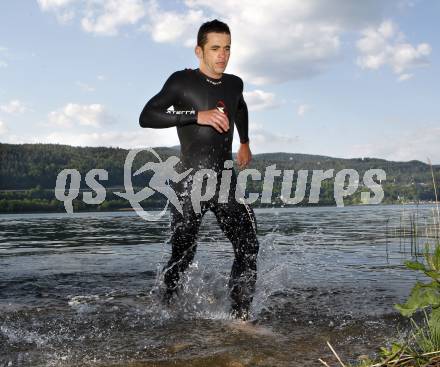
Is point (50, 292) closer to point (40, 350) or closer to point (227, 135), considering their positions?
point (40, 350)

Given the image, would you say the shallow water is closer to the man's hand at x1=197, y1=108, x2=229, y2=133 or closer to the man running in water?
the man running in water

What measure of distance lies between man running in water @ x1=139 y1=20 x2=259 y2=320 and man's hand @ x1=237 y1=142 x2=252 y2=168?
0.72 metres

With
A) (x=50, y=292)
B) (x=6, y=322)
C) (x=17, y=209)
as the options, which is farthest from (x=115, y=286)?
(x=17, y=209)

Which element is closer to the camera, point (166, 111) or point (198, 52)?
point (166, 111)

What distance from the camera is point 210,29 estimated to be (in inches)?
188

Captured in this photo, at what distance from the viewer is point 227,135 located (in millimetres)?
5000

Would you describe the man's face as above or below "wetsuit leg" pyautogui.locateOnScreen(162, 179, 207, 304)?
above

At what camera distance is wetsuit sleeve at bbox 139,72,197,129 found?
4.61m

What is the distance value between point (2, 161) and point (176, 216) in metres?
168

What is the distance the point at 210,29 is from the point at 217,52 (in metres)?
0.24

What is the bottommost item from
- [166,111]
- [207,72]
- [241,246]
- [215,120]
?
[241,246]

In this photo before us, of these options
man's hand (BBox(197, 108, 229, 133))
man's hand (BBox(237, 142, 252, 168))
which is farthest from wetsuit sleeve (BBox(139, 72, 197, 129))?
man's hand (BBox(237, 142, 252, 168))

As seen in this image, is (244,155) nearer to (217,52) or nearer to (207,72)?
(207,72)

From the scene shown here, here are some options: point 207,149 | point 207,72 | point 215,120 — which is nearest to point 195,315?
→ point 207,149
